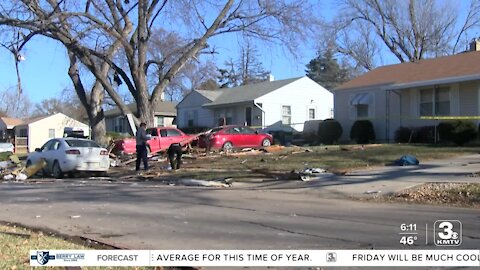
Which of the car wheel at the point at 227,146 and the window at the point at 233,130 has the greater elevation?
the window at the point at 233,130

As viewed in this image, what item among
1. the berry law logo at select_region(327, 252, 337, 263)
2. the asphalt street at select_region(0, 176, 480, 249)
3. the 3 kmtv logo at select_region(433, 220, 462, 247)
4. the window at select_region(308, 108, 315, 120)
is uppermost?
the window at select_region(308, 108, 315, 120)

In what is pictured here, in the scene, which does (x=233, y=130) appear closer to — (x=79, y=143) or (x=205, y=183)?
(x=79, y=143)

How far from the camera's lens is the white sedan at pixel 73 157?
63.1 ft

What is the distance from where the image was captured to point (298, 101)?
4034cm

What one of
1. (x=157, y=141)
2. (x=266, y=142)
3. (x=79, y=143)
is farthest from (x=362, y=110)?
(x=79, y=143)

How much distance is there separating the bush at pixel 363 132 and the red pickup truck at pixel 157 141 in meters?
9.22

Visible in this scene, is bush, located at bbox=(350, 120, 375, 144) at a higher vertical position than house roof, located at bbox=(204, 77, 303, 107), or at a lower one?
lower

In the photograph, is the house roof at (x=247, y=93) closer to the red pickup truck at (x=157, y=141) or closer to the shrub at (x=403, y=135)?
the red pickup truck at (x=157, y=141)

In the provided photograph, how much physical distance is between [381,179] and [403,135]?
44.7 ft

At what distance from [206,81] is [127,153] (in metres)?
48.0

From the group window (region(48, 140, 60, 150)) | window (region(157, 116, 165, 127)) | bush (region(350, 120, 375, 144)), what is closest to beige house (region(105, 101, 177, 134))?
window (region(157, 116, 165, 127))

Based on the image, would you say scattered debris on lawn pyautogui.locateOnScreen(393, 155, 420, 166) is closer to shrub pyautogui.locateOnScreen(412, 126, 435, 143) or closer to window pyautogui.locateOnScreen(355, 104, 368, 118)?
shrub pyautogui.locateOnScreen(412, 126, 435, 143)

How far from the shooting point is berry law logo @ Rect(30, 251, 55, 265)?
5.43 meters

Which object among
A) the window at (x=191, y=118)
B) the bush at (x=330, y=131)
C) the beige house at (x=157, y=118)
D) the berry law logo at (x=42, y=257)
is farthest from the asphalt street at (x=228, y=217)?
the beige house at (x=157, y=118)
